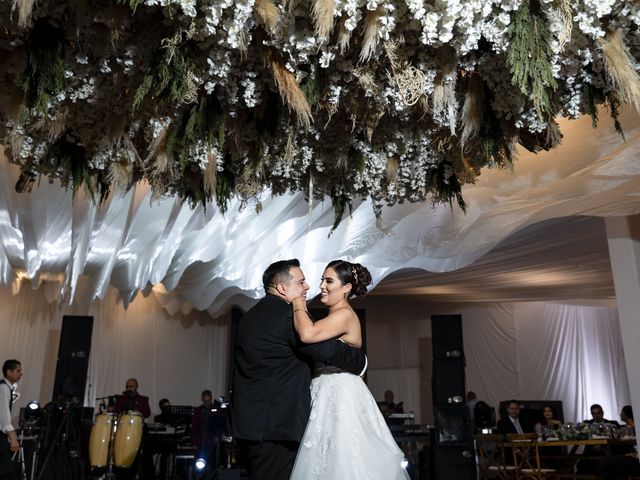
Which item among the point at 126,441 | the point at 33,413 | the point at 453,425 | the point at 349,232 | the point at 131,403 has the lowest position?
the point at 126,441

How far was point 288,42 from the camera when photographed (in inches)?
81.1

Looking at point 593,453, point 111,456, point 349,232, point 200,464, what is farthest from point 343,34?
point 593,453

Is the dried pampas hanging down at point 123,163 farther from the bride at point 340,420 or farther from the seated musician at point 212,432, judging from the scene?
the seated musician at point 212,432

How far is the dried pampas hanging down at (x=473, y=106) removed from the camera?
2461mm

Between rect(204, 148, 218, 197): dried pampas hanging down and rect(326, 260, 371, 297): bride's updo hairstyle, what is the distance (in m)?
0.68

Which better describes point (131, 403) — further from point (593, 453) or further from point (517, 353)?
point (517, 353)

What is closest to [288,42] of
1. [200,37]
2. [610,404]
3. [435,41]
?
[200,37]

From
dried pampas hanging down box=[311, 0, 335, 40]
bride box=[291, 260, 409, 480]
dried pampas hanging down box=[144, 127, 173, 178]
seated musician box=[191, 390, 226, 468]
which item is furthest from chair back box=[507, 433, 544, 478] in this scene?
dried pampas hanging down box=[311, 0, 335, 40]

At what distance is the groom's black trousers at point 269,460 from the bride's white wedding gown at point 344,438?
0.34 feet

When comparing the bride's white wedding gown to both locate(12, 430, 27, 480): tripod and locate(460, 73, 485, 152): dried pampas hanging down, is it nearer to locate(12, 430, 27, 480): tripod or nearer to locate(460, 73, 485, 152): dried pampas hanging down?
locate(460, 73, 485, 152): dried pampas hanging down

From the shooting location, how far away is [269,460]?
2688mm

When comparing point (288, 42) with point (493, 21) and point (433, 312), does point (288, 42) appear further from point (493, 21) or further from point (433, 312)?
point (433, 312)

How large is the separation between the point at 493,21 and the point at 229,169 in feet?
4.93

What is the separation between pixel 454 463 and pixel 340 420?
5942 mm
